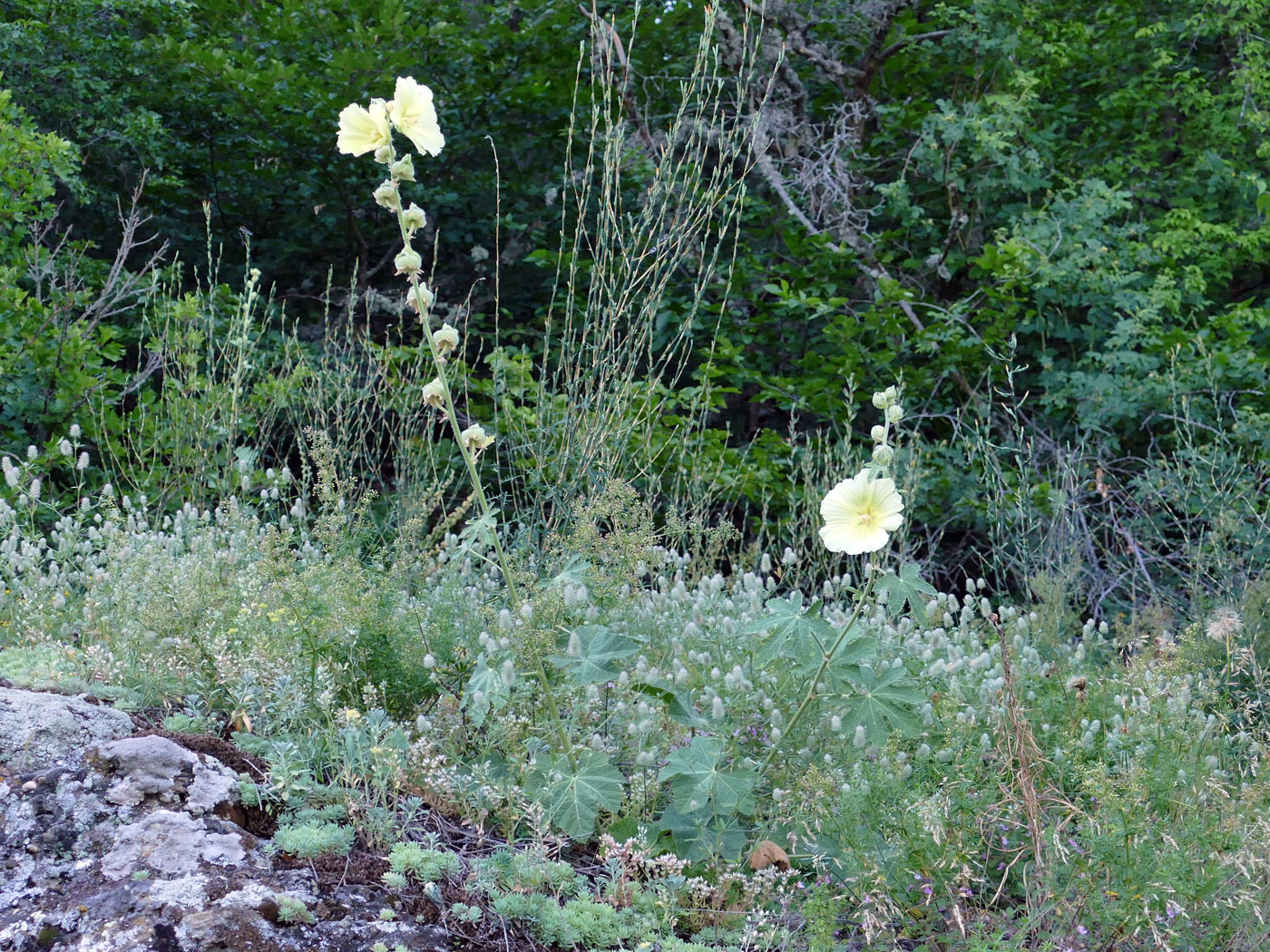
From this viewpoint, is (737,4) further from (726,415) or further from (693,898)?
(693,898)

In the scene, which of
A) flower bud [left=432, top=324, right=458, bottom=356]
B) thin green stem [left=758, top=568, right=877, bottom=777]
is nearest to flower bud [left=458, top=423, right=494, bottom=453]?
flower bud [left=432, top=324, right=458, bottom=356]

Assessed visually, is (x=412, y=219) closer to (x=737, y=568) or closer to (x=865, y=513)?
(x=865, y=513)

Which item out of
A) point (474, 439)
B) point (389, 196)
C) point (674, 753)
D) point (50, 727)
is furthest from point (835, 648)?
point (50, 727)

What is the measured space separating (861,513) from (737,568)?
183 centimetres

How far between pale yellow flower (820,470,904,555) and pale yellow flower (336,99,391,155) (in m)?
1.13

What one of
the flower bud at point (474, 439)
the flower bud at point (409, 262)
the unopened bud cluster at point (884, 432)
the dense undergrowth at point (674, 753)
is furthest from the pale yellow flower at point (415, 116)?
the unopened bud cluster at point (884, 432)

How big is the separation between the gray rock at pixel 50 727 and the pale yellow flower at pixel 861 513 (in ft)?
5.19

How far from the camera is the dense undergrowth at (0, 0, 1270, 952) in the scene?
2.07 meters

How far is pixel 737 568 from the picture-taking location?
391cm

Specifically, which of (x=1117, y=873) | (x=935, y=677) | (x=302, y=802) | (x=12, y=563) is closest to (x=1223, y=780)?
(x=935, y=677)

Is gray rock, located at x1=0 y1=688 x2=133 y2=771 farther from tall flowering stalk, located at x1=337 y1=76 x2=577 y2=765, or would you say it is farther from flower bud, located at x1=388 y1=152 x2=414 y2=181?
flower bud, located at x1=388 y1=152 x2=414 y2=181

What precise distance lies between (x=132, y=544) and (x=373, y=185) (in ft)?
12.9

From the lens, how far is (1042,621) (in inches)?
154

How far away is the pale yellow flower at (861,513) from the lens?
2.04 m
